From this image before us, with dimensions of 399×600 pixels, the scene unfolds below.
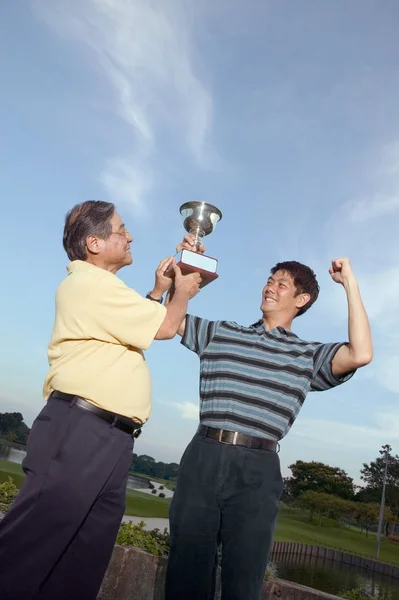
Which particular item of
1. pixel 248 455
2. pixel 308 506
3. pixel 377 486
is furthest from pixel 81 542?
pixel 377 486

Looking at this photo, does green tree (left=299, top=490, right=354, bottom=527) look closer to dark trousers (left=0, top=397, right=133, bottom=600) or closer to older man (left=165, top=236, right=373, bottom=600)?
older man (left=165, top=236, right=373, bottom=600)

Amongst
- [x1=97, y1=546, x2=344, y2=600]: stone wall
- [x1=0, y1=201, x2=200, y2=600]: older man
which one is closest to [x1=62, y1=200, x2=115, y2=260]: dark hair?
[x1=0, y1=201, x2=200, y2=600]: older man

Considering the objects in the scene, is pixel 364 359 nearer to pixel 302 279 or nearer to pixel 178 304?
pixel 302 279

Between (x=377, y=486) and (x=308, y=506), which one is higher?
(x=377, y=486)

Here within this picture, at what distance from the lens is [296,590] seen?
3.29 metres

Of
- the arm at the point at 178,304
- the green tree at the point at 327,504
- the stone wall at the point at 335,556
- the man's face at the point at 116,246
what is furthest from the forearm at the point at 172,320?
the green tree at the point at 327,504

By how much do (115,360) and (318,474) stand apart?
67.4 m

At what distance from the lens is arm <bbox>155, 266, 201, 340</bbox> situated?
2.08m

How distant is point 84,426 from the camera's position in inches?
71.8

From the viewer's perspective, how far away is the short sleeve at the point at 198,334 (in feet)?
8.50

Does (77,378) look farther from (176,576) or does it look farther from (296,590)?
(296,590)

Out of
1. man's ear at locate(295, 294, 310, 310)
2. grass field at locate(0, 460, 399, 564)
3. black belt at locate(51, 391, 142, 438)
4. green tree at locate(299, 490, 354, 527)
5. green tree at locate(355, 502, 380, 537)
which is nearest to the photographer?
black belt at locate(51, 391, 142, 438)

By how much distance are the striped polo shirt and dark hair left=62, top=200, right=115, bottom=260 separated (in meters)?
0.84

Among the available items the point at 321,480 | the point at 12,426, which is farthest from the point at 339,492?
the point at 12,426
